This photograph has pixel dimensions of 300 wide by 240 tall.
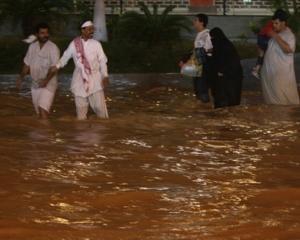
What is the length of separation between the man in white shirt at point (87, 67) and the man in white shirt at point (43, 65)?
23 centimetres

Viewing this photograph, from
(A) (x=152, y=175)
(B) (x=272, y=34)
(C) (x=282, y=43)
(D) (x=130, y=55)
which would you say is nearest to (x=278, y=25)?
(B) (x=272, y=34)

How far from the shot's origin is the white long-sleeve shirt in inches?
429

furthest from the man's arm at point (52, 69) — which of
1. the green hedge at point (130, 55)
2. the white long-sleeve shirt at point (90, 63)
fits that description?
the green hedge at point (130, 55)

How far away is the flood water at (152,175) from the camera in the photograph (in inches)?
246

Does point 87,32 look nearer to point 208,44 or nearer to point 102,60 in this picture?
point 102,60

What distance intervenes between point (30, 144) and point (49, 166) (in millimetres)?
1254

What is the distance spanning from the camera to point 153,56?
23.6 meters

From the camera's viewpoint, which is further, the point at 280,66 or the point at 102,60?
the point at 280,66

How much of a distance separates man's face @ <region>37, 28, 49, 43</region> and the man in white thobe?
3327 millimetres

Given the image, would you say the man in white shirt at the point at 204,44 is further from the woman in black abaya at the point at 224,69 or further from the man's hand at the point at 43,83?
the man's hand at the point at 43,83

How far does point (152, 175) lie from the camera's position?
7988 mm

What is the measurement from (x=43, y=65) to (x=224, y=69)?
3.06 m

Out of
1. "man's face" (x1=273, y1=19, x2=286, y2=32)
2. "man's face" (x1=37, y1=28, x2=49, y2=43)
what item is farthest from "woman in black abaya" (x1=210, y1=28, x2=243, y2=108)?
"man's face" (x1=37, y1=28, x2=49, y2=43)

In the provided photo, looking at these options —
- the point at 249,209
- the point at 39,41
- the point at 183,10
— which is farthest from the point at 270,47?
the point at 183,10
